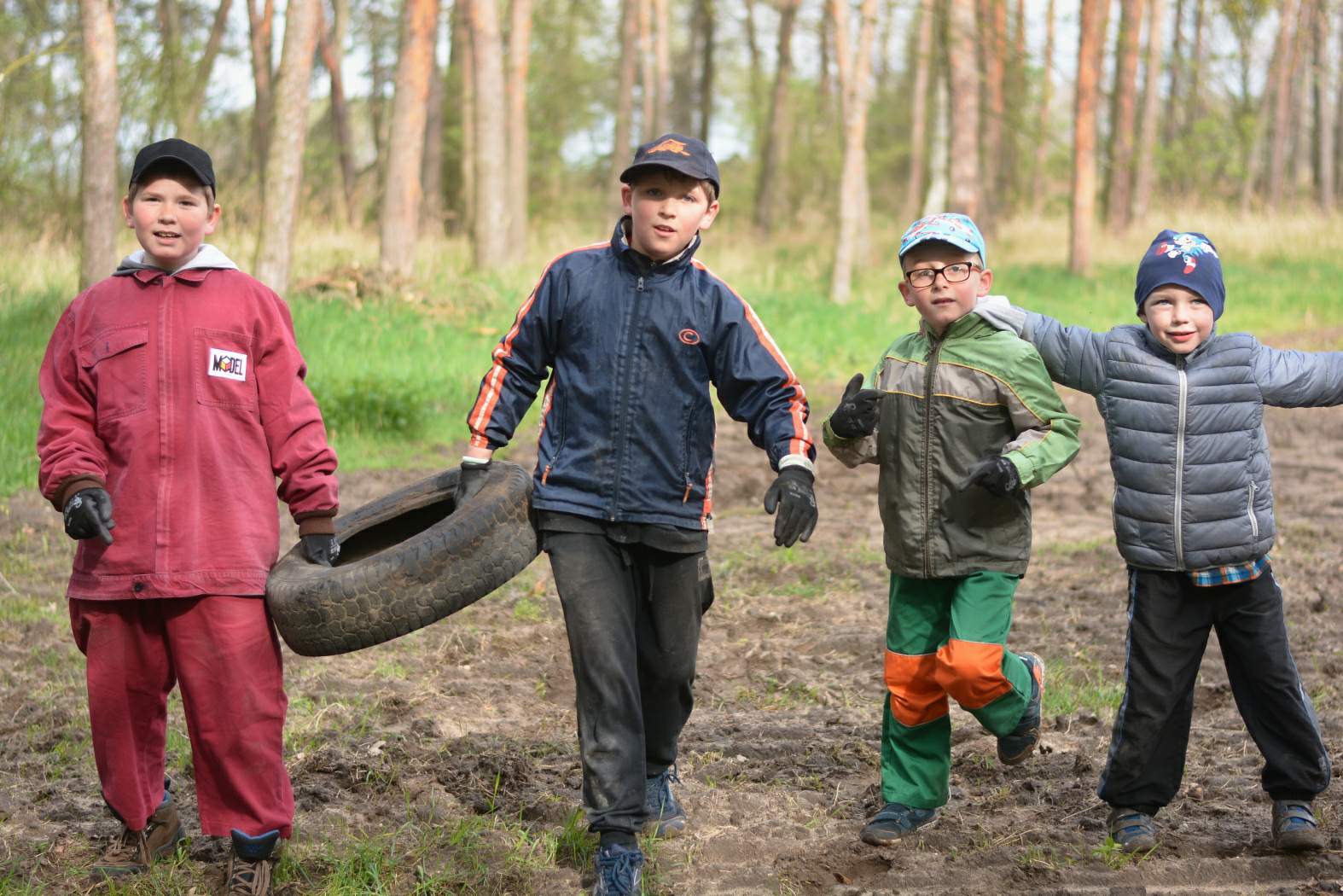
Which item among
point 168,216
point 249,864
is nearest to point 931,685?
point 249,864

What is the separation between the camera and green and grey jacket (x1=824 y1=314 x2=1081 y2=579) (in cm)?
410

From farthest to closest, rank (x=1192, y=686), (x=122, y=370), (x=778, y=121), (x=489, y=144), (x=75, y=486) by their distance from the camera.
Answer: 1. (x=778, y=121)
2. (x=489, y=144)
3. (x=1192, y=686)
4. (x=122, y=370)
5. (x=75, y=486)

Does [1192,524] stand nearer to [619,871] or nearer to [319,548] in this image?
[619,871]

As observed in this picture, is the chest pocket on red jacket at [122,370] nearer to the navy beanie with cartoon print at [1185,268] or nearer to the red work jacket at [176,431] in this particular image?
the red work jacket at [176,431]

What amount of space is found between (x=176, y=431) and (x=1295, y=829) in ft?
10.9

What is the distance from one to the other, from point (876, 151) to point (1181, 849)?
37819 mm

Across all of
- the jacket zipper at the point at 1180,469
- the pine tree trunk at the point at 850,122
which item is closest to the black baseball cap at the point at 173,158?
the jacket zipper at the point at 1180,469

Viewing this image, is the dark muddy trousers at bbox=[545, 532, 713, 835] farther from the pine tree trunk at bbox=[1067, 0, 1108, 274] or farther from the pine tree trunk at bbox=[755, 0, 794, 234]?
the pine tree trunk at bbox=[755, 0, 794, 234]

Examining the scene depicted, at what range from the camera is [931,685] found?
13.9ft

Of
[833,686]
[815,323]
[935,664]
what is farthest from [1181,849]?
[815,323]

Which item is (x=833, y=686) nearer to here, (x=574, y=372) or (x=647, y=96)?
(x=574, y=372)

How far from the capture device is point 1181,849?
4082mm

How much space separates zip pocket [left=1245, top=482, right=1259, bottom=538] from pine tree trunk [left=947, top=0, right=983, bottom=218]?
16.8m

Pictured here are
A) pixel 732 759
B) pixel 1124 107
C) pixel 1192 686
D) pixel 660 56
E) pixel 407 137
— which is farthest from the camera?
pixel 660 56
